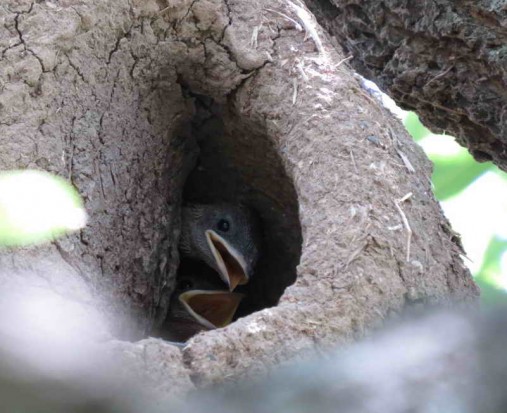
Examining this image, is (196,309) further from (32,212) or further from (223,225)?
(32,212)

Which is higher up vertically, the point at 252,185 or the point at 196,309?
the point at 252,185

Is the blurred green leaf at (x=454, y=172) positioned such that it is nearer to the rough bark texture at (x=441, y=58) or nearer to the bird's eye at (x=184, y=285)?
the rough bark texture at (x=441, y=58)

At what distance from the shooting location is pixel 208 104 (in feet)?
12.3

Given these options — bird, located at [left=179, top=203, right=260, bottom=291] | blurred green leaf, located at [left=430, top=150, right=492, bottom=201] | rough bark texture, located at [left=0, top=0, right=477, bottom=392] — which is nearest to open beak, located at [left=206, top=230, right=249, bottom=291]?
bird, located at [left=179, top=203, right=260, bottom=291]

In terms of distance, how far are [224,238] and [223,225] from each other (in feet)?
0.20

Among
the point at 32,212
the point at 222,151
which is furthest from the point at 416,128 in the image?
the point at 32,212

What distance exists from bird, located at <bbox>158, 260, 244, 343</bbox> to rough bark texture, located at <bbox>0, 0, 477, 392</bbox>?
26cm

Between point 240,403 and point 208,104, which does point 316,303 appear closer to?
point 208,104

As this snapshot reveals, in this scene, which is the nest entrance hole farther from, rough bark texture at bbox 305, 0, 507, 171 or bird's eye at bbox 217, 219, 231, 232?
rough bark texture at bbox 305, 0, 507, 171

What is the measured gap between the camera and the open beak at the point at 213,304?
412 centimetres

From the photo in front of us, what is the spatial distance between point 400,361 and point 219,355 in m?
1.61

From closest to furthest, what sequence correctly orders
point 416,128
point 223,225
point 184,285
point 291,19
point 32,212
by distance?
1. point 32,212
2. point 291,19
3. point 416,128
4. point 223,225
5. point 184,285

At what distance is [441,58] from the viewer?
3.18 m

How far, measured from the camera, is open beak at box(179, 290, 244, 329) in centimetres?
412
